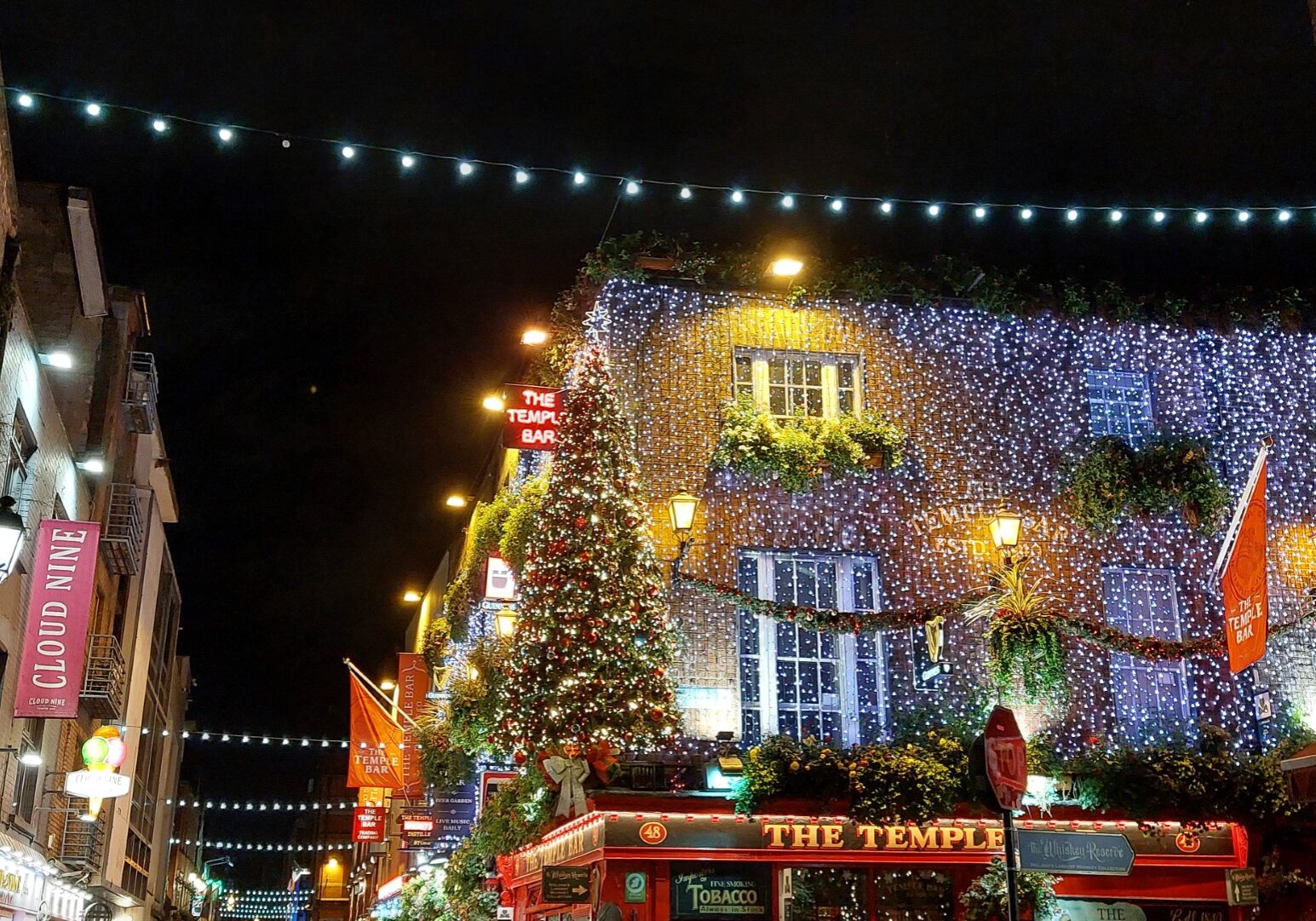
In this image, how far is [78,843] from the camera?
21.9 meters

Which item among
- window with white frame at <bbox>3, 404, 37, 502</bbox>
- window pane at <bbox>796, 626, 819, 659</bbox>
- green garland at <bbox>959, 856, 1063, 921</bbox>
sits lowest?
green garland at <bbox>959, 856, 1063, 921</bbox>

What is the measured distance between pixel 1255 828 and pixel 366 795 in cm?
2083

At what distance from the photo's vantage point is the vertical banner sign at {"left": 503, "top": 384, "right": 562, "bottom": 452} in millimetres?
17375

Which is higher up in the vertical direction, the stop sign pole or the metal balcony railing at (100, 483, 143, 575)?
the metal balcony railing at (100, 483, 143, 575)

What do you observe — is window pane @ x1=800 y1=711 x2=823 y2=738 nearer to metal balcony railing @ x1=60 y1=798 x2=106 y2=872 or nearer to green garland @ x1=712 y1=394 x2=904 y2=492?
green garland @ x1=712 y1=394 x2=904 y2=492

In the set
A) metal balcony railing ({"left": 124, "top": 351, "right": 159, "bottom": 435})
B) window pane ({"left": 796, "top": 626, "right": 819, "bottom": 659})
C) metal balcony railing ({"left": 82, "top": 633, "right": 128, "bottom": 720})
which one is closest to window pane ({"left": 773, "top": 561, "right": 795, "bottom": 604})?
window pane ({"left": 796, "top": 626, "right": 819, "bottom": 659})

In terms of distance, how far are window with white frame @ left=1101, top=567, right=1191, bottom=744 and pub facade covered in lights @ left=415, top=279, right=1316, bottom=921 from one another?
0.12 feet

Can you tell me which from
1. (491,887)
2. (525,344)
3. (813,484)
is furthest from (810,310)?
(491,887)

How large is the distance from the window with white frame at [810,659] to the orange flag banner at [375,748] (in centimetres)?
1078

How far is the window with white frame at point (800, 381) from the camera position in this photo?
697 inches

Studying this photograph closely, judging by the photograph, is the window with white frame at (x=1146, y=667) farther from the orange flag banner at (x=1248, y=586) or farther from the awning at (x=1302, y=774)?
the awning at (x=1302, y=774)

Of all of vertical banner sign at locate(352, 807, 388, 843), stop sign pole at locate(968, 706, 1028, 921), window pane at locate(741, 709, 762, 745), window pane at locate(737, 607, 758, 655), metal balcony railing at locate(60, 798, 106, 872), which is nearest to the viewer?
stop sign pole at locate(968, 706, 1028, 921)

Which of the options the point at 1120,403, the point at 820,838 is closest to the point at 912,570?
the point at 820,838

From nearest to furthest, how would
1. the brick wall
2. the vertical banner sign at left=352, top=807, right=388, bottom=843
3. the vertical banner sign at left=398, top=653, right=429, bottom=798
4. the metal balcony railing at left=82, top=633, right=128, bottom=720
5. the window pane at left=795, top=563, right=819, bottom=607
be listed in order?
the brick wall
the window pane at left=795, top=563, right=819, bottom=607
the metal balcony railing at left=82, top=633, right=128, bottom=720
the vertical banner sign at left=398, top=653, right=429, bottom=798
the vertical banner sign at left=352, top=807, right=388, bottom=843
